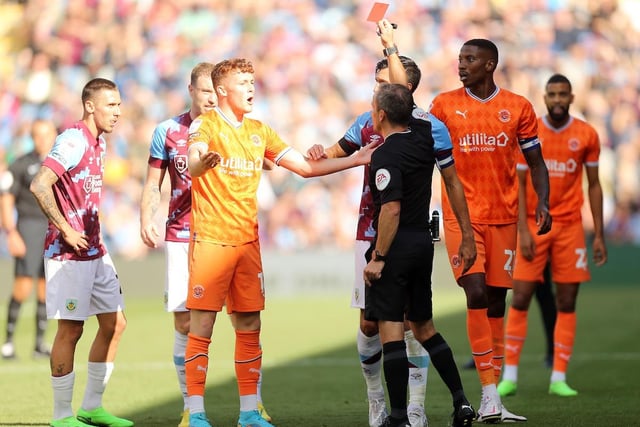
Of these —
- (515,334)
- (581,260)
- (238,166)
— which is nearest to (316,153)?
(238,166)

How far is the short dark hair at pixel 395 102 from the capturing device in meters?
6.69

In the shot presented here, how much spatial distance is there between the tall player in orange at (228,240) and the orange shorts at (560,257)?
9.62 feet

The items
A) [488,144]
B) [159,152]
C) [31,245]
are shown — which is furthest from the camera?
[31,245]

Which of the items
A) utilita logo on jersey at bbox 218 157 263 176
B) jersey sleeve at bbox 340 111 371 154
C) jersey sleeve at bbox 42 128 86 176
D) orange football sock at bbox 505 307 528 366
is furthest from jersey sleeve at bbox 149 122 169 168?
orange football sock at bbox 505 307 528 366

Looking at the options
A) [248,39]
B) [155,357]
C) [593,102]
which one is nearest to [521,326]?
[155,357]

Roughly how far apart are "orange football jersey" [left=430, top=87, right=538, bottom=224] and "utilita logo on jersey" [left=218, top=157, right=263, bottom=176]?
4.82 ft

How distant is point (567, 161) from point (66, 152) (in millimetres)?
4390

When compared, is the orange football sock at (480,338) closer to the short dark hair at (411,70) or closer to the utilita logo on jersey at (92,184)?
the short dark hair at (411,70)

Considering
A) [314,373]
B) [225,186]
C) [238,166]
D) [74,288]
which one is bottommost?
[314,373]

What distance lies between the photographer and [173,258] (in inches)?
313

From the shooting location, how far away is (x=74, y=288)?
7.46 meters

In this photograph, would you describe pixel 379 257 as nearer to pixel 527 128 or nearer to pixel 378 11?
pixel 378 11

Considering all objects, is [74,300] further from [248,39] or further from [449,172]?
[248,39]

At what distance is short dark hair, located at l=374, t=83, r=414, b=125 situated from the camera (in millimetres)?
6688
